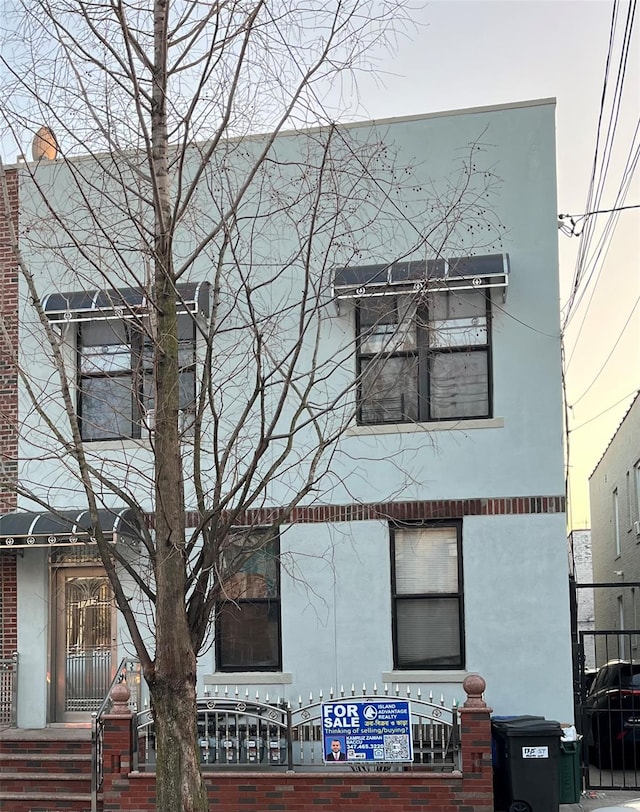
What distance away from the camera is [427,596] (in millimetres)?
11773

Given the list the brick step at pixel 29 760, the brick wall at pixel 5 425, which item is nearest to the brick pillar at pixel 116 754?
the brick step at pixel 29 760

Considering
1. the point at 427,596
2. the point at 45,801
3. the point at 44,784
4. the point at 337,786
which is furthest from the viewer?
the point at 427,596

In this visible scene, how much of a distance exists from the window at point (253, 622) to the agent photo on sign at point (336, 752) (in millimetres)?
1989

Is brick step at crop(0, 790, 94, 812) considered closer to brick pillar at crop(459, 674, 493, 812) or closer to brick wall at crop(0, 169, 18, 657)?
brick wall at crop(0, 169, 18, 657)

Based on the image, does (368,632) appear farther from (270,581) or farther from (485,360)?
(485,360)

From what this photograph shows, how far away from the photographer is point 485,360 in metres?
12.0

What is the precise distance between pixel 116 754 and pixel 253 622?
2.46 m

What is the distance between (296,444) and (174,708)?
6242 millimetres

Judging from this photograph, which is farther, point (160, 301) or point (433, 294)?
point (433, 294)

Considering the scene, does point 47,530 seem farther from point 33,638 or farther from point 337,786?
point 337,786

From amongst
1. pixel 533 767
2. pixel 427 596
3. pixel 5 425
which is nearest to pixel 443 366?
pixel 427 596

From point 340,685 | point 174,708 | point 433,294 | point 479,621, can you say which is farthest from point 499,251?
point 174,708

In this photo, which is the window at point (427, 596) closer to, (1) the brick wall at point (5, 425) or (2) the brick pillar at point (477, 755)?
(2) the brick pillar at point (477, 755)

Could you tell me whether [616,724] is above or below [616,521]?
below
